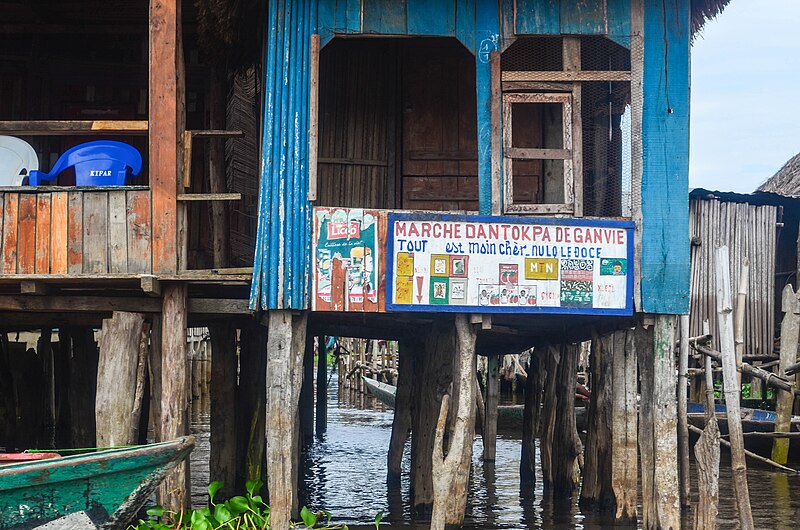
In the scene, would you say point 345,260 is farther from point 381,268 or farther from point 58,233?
point 58,233

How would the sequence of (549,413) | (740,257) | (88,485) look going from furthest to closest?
(740,257)
(549,413)
(88,485)

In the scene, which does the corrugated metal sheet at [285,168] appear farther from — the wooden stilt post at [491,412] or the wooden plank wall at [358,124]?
the wooden stilt post at [491,412]

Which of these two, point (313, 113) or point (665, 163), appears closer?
point (313, 113)

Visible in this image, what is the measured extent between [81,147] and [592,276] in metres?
4.76

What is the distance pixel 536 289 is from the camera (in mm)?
9625

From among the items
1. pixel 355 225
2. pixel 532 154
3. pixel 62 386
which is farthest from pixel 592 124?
pixel 62 386

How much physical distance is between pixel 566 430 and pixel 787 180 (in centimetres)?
854

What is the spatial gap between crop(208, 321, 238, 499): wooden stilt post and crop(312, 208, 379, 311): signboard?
3.31 meters

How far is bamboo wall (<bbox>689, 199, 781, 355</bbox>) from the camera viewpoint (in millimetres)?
16266

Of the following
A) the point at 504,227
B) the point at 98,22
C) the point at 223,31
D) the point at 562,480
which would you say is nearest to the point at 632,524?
the point at 562,480

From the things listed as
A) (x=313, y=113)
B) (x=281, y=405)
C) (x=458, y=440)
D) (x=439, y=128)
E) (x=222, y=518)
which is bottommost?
(x=222, y=518)

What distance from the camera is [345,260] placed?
9.48 m

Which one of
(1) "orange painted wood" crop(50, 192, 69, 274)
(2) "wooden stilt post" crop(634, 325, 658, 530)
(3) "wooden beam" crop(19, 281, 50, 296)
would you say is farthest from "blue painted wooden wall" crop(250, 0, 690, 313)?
(3) "wooden beam" crop(19, 281, 50, 296)

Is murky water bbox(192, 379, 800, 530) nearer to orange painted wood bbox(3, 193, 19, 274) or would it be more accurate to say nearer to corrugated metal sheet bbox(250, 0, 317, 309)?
corrugated metal sheet bbox(250, 0, 317, 309)
